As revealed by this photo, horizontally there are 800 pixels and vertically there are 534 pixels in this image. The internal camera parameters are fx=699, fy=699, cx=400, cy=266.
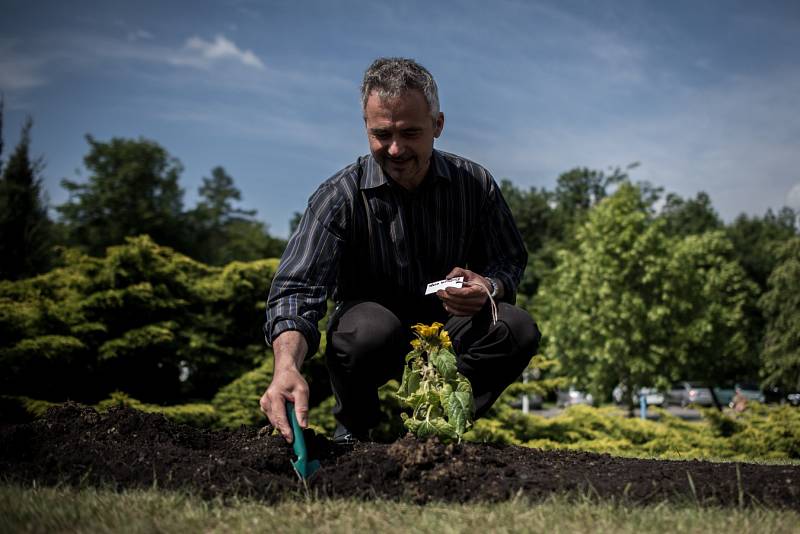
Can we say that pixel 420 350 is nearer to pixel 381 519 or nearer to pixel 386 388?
pixel 381 519

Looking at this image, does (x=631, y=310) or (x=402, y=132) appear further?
(x=631, y=310)

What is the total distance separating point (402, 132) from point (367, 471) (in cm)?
165

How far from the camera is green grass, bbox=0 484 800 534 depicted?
6.62ft

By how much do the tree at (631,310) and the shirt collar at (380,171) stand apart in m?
22.6

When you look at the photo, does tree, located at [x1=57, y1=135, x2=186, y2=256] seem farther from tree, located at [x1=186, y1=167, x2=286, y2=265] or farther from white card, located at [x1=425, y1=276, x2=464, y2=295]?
white card, located at [x1=425, y1=276, x2=464, y2=295]

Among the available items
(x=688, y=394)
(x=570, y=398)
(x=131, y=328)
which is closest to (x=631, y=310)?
(x=131, y=328)

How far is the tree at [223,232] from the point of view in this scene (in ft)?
141

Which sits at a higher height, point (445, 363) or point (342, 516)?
point (445, 363)

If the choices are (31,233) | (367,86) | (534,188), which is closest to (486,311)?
(367,86)

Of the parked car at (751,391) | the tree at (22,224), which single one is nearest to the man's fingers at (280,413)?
the tree at (22,224)

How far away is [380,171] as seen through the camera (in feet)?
12.4

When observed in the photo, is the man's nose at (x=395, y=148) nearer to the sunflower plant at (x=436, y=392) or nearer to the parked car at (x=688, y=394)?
the sunflower plant at (x=436, y=392)

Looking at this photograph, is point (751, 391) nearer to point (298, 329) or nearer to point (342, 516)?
point (298, 329)

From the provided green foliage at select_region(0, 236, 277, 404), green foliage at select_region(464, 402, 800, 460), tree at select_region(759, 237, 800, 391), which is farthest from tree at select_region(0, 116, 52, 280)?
tree at select_region(759, 237, 800, 391)
